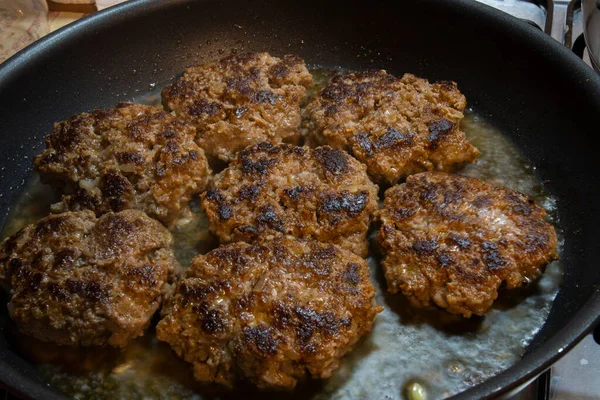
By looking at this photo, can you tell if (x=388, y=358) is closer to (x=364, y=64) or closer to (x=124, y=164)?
(x=124, y=164)

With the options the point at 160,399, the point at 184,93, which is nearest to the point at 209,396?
the point at 160,399

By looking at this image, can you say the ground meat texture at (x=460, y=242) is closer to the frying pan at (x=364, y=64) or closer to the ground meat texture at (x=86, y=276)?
the frying pan at (x=364, y=64)

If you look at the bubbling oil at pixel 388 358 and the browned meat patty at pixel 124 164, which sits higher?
the browned meat patty at pixel 124 164

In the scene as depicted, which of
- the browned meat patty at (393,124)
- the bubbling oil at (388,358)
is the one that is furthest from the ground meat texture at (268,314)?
the browned meat patty at (393,124)

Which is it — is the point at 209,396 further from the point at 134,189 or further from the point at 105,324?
the point at 134,189

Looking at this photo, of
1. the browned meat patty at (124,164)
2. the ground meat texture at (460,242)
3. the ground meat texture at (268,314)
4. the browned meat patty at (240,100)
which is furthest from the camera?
the browned meat patty at (240,100)

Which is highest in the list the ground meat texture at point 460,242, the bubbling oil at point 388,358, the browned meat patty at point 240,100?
the browned meat patty at point 240,100
